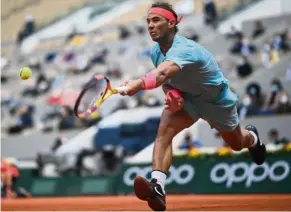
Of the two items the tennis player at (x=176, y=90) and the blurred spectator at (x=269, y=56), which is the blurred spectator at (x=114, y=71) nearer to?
the blurred spectator at (x=269, y=56)

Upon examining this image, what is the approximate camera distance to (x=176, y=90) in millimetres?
8523

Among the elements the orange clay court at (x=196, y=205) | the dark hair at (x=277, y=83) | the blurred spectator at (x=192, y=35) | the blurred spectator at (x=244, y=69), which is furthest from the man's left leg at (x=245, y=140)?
the blurred spectator at (x=192, y=35)

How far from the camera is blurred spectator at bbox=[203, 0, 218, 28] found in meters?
29.2

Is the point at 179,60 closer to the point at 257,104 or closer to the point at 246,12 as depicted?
the point at 257,104

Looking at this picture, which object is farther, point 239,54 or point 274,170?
point 239,54

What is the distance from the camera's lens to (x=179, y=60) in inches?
309

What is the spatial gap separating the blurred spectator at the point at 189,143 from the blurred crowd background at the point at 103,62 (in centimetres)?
4

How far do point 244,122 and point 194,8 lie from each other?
12476 mm

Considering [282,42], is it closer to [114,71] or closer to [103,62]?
[114,71]

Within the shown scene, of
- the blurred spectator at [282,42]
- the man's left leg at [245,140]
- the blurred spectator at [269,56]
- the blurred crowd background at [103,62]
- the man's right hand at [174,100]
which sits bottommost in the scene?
the blurred crowd background at [103,62]

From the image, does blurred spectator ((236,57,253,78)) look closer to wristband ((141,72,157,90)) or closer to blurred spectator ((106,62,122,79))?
blurred spectator ((106,62,122,79))

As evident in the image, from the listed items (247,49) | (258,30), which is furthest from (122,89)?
(258,30)

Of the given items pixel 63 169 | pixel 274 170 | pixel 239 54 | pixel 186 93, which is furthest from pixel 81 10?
pixel 186 93

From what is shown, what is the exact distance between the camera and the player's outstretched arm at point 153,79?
24.4 ft
